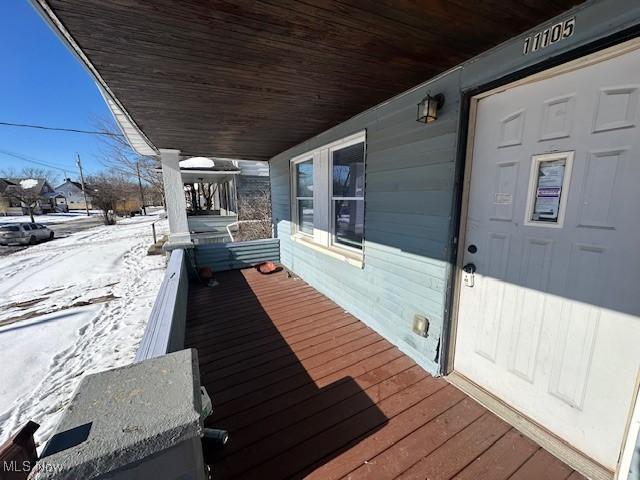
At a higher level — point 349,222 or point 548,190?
point 548,190

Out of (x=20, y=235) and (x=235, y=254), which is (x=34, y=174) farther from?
(x=235, y=254)

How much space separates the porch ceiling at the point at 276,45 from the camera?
3.90 feet

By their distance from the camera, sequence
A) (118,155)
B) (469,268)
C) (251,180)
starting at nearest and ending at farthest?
(469,268)
(251,180)
(118,155)

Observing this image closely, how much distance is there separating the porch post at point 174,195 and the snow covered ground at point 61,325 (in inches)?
53.1

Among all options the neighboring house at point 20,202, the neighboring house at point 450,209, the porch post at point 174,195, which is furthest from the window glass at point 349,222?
the neighboring house at point 20,202

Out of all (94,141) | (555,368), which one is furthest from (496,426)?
(94,141)

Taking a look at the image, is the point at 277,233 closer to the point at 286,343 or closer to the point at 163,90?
the point at 286,343

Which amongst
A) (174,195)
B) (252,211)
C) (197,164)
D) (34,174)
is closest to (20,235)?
(197,164)

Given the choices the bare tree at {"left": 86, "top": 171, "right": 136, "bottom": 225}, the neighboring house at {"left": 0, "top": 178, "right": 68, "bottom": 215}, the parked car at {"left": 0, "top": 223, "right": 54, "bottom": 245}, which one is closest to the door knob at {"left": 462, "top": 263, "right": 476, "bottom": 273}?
the parked car at {"left": 0, "top": 223, "right": 54, "bottom": 245}

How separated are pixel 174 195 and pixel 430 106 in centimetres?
405

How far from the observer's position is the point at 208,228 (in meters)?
10.4

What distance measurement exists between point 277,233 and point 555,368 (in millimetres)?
4785

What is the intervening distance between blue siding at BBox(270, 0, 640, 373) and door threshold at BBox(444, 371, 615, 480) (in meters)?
0.25

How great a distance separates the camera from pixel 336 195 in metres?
3.51
